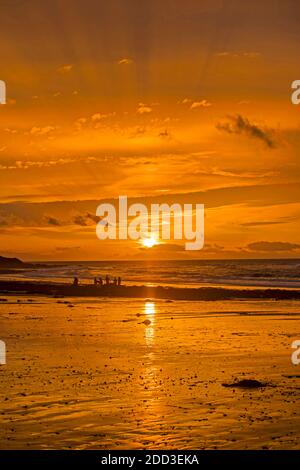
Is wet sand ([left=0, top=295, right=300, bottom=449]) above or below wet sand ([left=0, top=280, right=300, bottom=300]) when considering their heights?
below

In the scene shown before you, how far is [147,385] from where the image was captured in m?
21.8

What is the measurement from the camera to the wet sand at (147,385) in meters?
16.2

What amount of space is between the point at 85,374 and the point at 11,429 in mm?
7197

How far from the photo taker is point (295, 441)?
15.9 metres

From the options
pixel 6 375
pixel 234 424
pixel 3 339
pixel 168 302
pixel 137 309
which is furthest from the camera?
pixel 168 302

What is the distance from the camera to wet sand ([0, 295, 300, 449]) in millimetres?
16250
